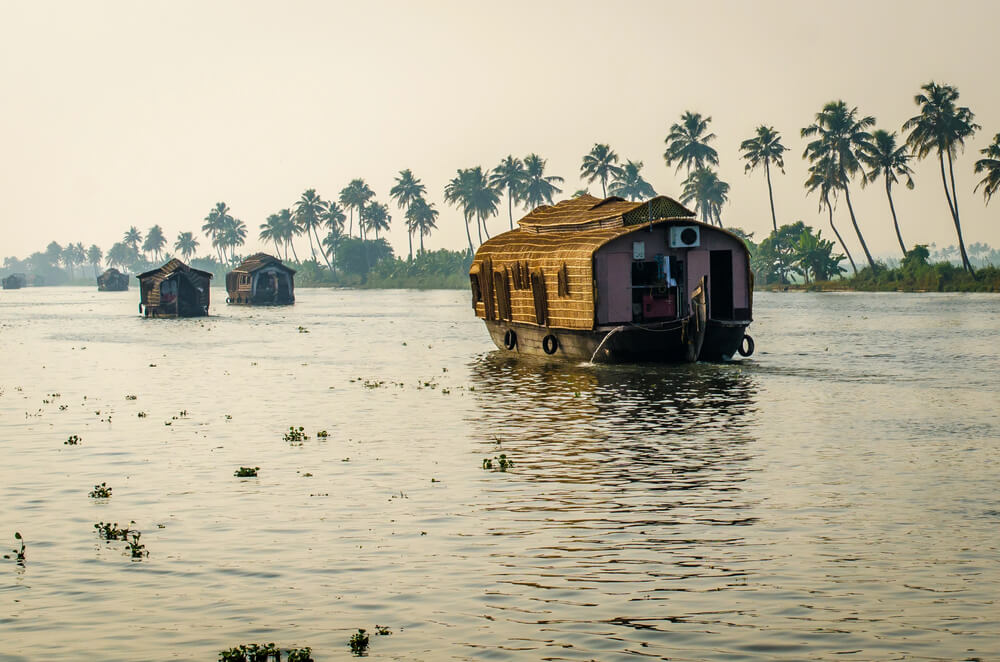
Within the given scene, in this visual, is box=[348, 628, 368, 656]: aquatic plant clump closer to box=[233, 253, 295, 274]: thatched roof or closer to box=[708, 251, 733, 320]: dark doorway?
box=[708, 251, 733, 320]: dark doorway

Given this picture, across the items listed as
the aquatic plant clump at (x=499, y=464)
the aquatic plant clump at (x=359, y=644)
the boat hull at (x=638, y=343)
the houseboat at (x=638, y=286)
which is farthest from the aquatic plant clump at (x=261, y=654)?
the boat hull at (x=638, y=343)

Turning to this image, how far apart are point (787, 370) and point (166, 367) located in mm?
21889

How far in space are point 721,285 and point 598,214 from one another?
15.2 feet

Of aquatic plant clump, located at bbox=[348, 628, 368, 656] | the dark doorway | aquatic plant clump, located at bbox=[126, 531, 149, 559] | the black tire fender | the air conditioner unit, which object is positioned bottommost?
aquatic plant clump, located at bbox=[348, 628, 368, 656]

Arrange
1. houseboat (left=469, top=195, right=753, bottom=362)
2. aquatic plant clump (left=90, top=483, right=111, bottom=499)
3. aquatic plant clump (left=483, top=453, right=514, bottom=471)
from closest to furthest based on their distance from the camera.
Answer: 1. aquatic plant clump (left=90, top=483, right=111, bottom=499)
2. aquatic plant clump (left=483, top=453, right=514, bottom=471)
3. houseboat (left=469, top=195, right=753, bottom=362)

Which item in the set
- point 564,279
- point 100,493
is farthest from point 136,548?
point 564,279

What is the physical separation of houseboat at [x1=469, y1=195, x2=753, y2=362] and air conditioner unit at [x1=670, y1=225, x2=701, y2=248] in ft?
0.10

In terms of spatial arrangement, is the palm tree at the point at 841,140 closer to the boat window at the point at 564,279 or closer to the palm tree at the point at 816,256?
the palm tree at the point at 816,256

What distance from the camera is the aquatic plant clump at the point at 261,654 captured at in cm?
956

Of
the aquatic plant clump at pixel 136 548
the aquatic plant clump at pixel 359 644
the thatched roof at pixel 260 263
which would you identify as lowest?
the aquatic plant clump at pixel 359 644

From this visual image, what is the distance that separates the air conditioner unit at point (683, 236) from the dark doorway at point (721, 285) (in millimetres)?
1708

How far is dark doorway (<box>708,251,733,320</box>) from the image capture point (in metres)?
37.6

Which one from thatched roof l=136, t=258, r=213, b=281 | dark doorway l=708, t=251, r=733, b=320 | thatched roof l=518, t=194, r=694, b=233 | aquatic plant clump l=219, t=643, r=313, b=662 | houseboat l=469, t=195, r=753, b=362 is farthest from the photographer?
thatched roof l=136, t=258, r=213, b=281

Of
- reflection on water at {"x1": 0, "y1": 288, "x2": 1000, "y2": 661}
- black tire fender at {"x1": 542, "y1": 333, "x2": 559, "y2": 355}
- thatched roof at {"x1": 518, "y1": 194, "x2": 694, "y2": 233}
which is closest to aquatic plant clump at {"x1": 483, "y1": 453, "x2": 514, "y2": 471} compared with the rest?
reflection on water at {"x1": 0, "y1": 288, "x2": 1000, "y2": 661}
